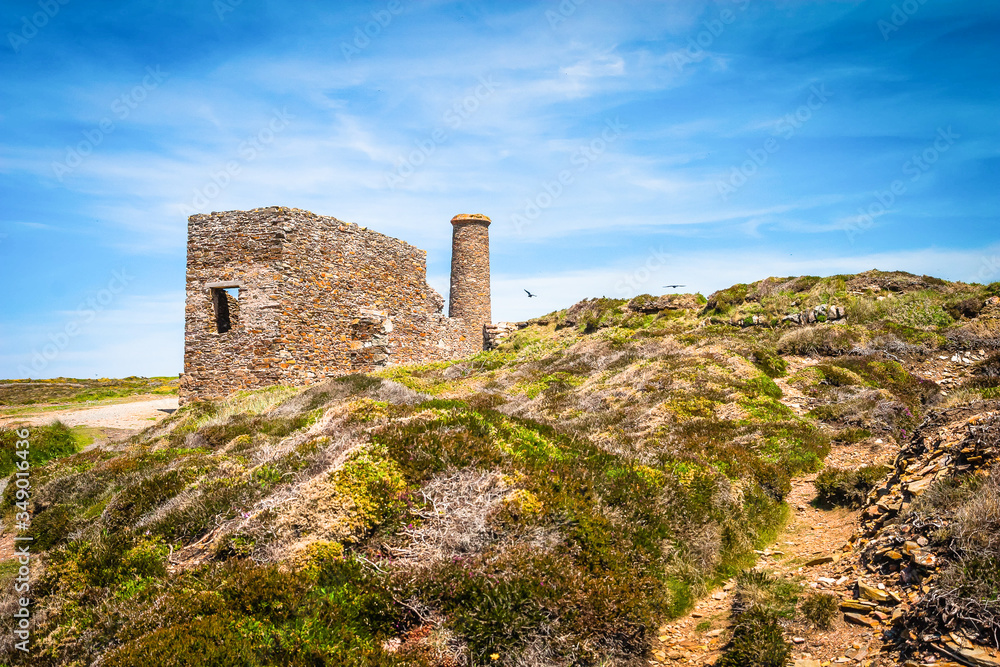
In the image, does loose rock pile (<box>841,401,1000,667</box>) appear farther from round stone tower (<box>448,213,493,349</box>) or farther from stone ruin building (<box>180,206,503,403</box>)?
round stone tower (<box>448,213,493,349</box>)

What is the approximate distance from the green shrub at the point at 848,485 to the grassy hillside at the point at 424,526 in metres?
0.64

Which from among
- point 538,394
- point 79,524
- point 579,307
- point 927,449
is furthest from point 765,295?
point 79,524

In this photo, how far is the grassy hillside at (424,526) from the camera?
15.0 ft

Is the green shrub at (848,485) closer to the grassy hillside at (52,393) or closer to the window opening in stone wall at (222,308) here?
the window opening in stone wall at (222,308)

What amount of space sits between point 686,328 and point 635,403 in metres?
10.5

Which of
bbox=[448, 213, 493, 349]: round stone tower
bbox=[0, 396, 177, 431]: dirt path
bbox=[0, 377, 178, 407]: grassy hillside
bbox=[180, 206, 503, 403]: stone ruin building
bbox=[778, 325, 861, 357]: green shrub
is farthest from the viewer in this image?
bbox=[448, 213, 493, 349]: round stone tower

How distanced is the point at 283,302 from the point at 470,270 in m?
20.9

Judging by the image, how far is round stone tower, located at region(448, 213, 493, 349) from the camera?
3888 centimetres

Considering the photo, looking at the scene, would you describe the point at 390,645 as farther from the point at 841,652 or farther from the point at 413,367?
the point at 413,367

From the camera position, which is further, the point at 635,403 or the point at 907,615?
the point at 635,403

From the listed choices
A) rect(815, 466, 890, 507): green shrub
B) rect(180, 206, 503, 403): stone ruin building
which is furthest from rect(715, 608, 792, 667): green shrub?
rect(180, 206, 503, 403): stone ruin building

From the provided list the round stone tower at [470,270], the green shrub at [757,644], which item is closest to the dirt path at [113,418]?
the green shrub at [757,644]

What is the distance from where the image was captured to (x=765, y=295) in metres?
23.0

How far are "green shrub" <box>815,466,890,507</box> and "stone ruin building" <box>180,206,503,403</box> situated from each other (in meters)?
16.2
